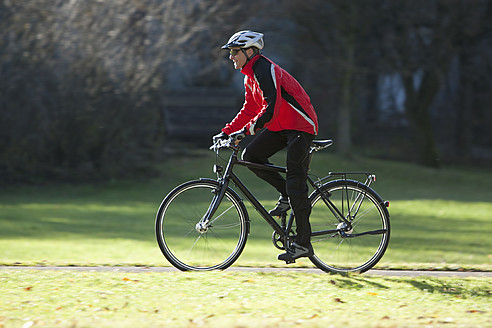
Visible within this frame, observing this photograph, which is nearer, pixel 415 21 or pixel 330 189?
pixel 330 189

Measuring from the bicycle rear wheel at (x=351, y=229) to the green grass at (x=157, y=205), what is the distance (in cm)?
55

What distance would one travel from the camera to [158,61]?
16.2 meters

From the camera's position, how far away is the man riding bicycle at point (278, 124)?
231 inches

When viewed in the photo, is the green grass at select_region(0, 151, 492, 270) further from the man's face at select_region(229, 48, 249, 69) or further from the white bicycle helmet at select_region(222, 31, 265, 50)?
the white bicycle helmet at select_region(222, 31, 265, 50)

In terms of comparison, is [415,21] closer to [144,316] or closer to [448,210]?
[448,210]

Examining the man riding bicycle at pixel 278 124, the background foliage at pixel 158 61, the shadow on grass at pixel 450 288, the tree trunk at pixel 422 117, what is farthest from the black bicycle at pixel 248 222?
the tree trunk at pixel 422 117

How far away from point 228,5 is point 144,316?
13198 mm

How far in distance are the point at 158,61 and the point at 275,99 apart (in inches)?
424

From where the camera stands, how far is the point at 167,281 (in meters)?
5.90

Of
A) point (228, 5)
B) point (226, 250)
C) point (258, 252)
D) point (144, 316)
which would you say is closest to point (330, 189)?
point (226, 250)

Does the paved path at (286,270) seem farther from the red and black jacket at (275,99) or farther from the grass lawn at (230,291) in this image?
the red and black jacket at (275,99)

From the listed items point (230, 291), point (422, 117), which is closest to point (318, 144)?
point (230, 291)

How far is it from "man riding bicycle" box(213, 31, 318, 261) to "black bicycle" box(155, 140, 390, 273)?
112mm

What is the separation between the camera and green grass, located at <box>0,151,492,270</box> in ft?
28.8
